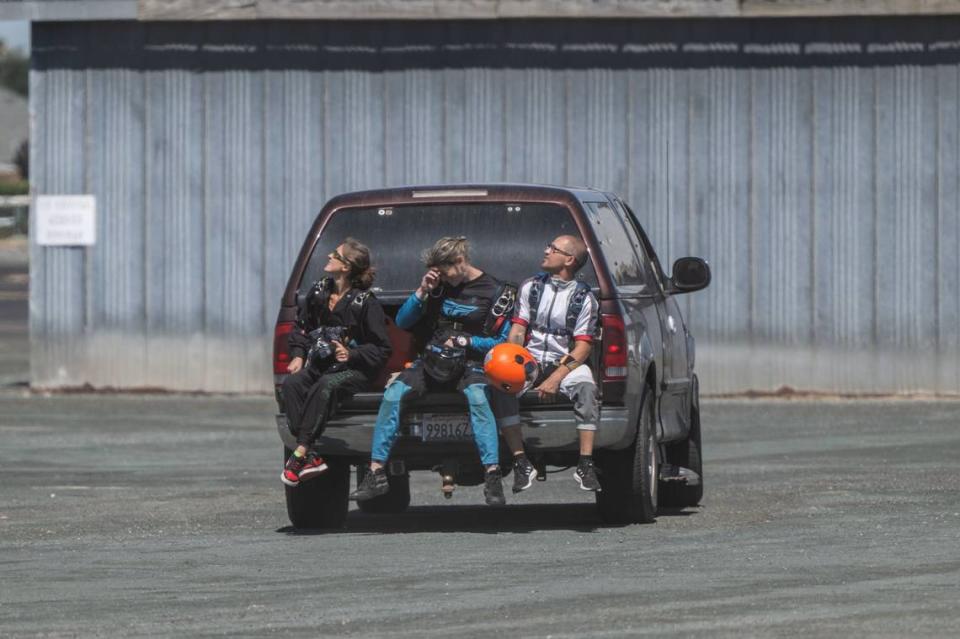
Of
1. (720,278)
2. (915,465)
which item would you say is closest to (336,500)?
(915,465)

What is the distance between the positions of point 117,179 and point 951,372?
9653 mm

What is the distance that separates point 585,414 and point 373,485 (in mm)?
1206

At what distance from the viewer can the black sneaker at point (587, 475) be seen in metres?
11.9

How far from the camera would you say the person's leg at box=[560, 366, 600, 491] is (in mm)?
11945

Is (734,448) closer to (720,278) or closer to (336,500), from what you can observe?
(720,278)

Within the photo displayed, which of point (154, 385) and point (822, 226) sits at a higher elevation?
point (822, 226)

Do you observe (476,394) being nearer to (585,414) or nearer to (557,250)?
(585,414)

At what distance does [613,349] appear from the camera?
12.1 meters

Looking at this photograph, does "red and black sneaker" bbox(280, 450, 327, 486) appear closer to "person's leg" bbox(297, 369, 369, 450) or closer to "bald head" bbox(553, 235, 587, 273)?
"person's leg" bbox(297, 369, 369, 450)

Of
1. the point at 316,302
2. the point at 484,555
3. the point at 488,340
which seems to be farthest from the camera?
the point at 316,302

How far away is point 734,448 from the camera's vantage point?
1938 centimetres

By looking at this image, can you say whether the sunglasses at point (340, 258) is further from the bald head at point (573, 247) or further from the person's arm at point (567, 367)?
the person's arm at point (567, 367)

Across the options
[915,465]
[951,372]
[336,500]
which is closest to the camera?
[336,500]

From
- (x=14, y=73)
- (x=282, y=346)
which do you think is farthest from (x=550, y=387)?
(x=14, y=73)
